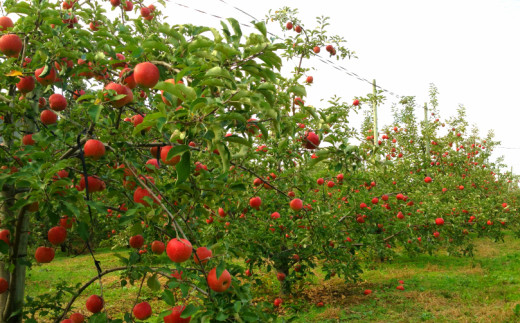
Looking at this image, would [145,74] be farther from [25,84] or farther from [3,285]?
[3,285]

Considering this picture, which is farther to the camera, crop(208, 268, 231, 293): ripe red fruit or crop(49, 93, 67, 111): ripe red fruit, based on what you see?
crop(49, 93, 67, 111): ripe red fruit

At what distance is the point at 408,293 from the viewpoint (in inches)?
281

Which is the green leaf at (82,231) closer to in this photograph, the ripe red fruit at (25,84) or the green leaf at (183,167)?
the green leaf at (183,167)

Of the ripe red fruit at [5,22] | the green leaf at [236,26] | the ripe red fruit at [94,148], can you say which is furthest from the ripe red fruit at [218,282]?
the ripe red fruit at [5,22]

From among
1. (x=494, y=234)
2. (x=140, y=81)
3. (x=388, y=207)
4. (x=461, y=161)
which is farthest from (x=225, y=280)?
(x=461, y=161)

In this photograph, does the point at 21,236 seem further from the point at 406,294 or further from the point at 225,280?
the point at 406,294

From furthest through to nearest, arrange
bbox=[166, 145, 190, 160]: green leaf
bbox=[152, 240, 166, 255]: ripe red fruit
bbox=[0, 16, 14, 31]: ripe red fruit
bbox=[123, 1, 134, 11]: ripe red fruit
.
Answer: bbox=[123, 1, 134, 11]: ripe red fruit → bbox=[0, 16, 14, 31]: ripe red fruit → bbox=[152, 240, 166, 255]: ripe red fruit → bbox=[166, 145, 190, 160]: green leaf

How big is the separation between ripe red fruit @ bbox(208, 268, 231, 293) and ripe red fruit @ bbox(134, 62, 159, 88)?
1.01m

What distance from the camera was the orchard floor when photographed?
582 centimetres

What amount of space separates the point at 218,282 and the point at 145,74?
1105 millimetres

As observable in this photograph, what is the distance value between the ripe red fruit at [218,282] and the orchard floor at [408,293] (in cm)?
249

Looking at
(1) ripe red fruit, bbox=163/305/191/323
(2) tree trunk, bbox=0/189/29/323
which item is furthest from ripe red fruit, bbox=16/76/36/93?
(1) ripe red fruit, bbox=163/305/191/323

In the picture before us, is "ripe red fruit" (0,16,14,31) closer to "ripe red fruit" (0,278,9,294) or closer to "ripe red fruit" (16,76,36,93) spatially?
"ripe red fruit" (16,76,36,93)

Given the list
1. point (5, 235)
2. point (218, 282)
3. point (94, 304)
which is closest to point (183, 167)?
point (218, 282)
